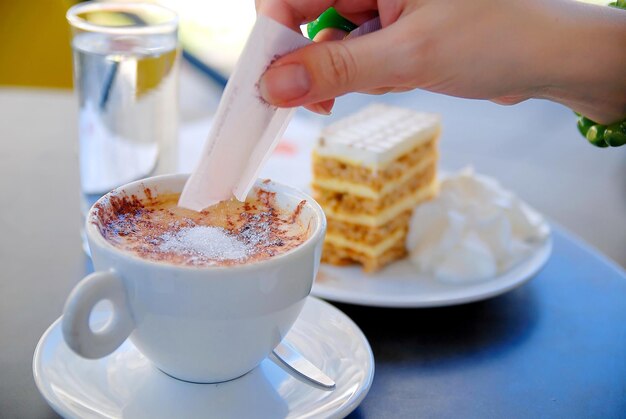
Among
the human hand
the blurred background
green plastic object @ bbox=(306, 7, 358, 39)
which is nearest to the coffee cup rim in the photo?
the human hand

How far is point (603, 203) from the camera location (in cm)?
215

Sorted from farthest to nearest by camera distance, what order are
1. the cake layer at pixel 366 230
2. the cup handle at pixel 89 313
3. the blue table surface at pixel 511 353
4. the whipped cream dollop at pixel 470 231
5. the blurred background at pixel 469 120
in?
the blurred background at pixel 469 120, the cake layer at pixel 366 230, the whipped cream dollop at pixel 470 231, the blue table surface at pixel 511 353, the cup handle at pixel 89 313

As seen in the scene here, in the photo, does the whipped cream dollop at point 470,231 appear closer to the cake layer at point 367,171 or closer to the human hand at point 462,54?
the cake layer at point 367,171

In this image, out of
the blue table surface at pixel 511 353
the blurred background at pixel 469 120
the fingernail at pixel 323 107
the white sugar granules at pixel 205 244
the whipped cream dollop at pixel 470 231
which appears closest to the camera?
the white sugar granules at pixel 205 244

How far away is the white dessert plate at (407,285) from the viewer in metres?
1.23

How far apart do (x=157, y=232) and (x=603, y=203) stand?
5.04 feet

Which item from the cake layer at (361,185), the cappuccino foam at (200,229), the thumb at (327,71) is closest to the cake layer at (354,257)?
the cake layer at (361,185)

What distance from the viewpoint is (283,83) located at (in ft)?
2.85

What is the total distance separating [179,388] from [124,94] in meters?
0.71

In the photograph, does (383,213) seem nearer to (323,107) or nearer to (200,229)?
(323,107)

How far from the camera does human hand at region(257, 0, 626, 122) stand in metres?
0.91

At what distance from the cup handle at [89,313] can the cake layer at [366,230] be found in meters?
0.71

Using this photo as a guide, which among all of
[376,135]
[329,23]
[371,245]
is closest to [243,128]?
[329,23]

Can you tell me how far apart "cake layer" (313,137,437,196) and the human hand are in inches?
16.0
